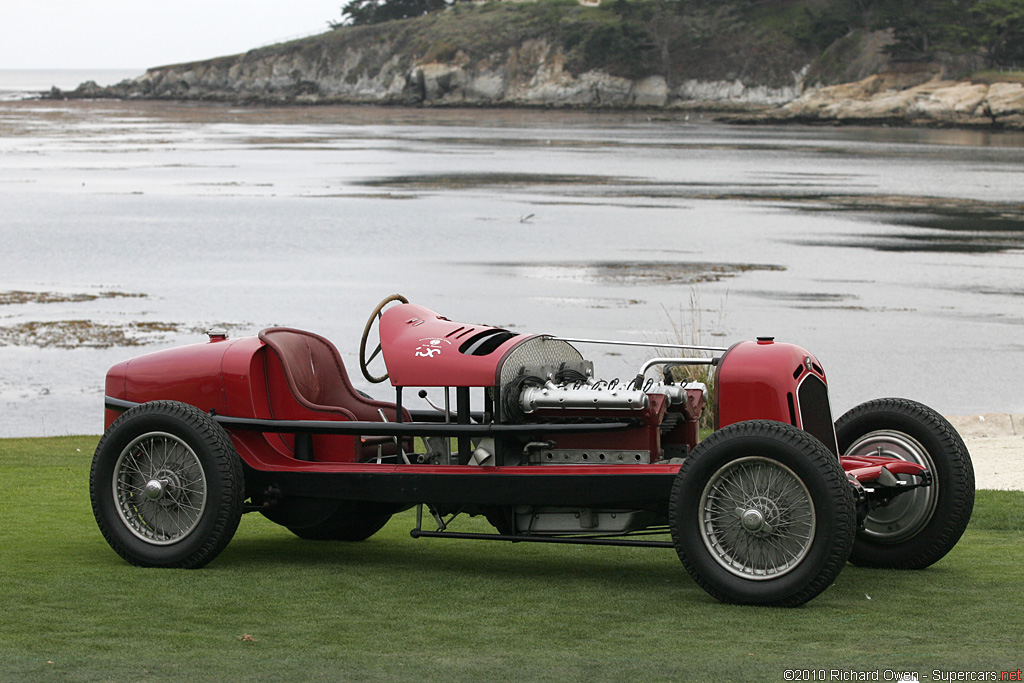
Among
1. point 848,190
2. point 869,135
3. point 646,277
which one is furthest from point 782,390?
point 869,135

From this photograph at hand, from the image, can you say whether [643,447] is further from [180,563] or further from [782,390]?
[180,563]

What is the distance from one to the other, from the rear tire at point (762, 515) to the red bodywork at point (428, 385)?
338 mm

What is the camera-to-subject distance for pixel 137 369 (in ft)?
26.0

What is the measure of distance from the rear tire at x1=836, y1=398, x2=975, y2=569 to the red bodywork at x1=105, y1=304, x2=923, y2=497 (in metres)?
0.45

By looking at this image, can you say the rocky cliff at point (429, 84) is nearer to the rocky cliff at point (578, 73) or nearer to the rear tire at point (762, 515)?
the rocky cliff at point (578, 73)

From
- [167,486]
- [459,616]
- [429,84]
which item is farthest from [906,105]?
[459,616]

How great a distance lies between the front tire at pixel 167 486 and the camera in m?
7.14

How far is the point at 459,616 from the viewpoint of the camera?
20.2 ft

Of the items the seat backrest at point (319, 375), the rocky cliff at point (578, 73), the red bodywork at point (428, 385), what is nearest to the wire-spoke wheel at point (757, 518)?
the red bodywork at point (428, 385)

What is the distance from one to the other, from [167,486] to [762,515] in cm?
320

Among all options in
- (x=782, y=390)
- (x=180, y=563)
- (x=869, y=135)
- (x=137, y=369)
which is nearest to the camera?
(x=782, y=390)

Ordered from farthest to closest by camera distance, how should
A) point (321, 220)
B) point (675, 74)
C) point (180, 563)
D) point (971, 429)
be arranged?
point (675, 74)
point (321, 220)
point (971, 429)
point (180, 563)

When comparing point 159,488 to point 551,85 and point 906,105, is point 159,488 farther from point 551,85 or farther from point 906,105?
point 551,85

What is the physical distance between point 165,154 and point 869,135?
179 ft
